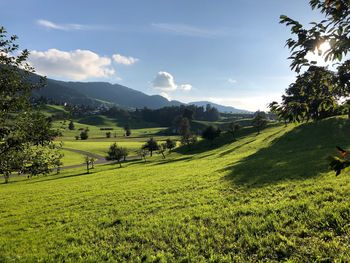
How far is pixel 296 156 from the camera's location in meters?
40.9

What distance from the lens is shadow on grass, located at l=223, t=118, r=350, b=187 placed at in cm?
2764

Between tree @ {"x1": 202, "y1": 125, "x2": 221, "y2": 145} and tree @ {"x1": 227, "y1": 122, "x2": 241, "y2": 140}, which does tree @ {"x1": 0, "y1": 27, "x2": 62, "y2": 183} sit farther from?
tree @ {"x1": 227, "y1": 122, "x2": 241, "y2": 140}

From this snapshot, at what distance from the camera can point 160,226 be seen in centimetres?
1742

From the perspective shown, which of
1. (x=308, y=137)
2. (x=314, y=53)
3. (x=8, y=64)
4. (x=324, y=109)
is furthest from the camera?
(x=308, y=137)

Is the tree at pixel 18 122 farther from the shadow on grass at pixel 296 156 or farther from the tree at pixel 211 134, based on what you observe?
the tree at pixel 211 134

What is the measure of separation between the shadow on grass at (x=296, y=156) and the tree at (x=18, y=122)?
18.8 metres

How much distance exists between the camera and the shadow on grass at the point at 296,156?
27641 millimetres

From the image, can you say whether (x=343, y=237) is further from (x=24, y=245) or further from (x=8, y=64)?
(x=8, y=64)

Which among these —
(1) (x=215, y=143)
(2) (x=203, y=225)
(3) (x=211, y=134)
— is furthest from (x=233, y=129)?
(2) (x=203, y=225)

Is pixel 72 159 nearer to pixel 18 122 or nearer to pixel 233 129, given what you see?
pixel 233 129

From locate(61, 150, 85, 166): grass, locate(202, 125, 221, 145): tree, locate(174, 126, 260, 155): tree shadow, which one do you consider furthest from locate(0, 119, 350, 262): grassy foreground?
locate(61, 150, 85, 166): grass

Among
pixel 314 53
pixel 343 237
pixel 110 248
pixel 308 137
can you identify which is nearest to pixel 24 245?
pixel 110 248

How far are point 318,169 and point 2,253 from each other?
27248 millimetres

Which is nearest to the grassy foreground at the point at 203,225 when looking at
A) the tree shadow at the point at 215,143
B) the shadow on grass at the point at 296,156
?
the shadow on grass at the point at 296,156
